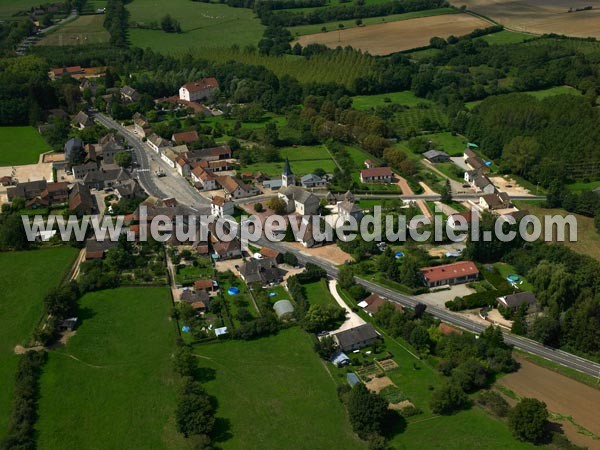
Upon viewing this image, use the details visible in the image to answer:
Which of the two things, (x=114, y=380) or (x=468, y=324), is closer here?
(x=114, y=380)

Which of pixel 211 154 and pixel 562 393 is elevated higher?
pixel 211 154

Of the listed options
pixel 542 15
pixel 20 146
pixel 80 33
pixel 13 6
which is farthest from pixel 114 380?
pixel 13 6

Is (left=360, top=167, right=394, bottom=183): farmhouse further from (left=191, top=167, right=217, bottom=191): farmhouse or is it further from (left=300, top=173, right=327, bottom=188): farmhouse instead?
(left=191, top=167, right=217, bottom=191): farmhouse

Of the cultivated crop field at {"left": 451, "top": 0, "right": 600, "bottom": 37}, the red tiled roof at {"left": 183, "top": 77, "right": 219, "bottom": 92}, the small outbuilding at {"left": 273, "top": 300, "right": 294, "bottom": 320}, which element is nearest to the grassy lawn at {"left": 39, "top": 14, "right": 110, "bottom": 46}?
the red tiled roof at {"left": 183, "top": 77, "right": 219, "bottom": 92}

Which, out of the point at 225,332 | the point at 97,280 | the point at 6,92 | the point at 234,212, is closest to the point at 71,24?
the point at 6,92

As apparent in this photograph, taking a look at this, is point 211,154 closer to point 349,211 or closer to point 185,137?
point 185,137

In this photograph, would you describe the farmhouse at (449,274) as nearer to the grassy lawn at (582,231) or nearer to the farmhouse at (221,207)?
the grassy lawn at (582,231)

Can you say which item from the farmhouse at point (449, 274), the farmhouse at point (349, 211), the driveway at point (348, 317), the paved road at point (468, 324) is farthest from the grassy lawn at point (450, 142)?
the driveway at point (348, 317)

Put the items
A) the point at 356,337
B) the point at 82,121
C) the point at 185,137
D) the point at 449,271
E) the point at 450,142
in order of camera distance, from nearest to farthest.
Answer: the point at 356,337
the point at 449,271
the point at 185,137
the point at 450,142
the point at 82,121
